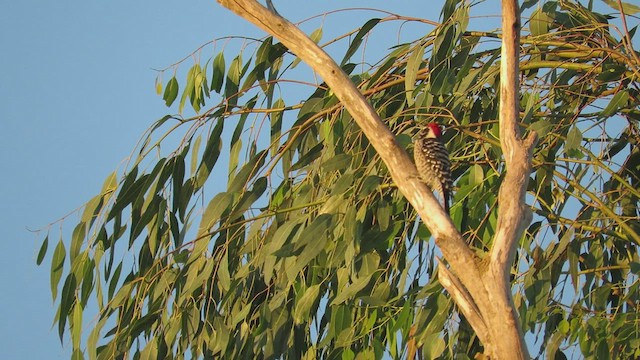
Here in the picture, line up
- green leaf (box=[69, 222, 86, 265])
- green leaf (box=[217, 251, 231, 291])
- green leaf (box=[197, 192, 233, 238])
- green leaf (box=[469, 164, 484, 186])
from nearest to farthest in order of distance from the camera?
green leaf (box=[469, 164, 484, 186])
green leaf (box=[217, 251, 231, 291])
green leaf (box=[197, 192, 233, 238])
green leaf (box=[69, 222, 86, 265])

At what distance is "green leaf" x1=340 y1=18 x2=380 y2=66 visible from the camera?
3.61 meters

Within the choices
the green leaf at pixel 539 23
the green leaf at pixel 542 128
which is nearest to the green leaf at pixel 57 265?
the green leaf at pixel 542 128

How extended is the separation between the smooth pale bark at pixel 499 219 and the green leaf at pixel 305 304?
516mm

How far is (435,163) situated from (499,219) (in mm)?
888

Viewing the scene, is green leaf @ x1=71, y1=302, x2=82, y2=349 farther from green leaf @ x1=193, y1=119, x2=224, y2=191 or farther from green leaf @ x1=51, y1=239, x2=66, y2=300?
green leaf @ x1=193, y1=119, x2=224, y2=191

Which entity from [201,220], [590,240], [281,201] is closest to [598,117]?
[590,240]

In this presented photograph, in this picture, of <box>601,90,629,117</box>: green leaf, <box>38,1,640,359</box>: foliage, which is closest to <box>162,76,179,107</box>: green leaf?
<box>38,1,640,359</box>: foliage

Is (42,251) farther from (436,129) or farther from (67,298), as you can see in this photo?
(436,129)

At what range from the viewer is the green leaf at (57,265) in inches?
144

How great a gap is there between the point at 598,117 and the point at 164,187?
5.04 feet

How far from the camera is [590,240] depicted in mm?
3449

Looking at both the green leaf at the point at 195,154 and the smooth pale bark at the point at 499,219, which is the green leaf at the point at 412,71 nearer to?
the smooth pale bark at the point at 499,219

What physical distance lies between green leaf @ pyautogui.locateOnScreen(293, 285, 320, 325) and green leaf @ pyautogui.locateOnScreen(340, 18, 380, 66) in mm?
934

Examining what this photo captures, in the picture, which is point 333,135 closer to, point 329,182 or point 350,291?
point 329,182
